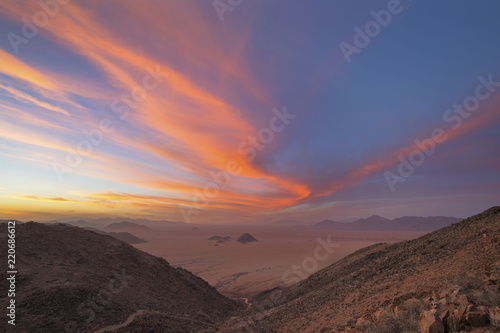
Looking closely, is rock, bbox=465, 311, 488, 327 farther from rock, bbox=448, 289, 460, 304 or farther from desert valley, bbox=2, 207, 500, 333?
rock, bbox=448, 289, 460, 304

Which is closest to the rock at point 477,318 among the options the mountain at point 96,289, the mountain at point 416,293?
the mountain at point 416,293

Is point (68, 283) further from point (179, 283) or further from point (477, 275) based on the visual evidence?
point (477, 275)

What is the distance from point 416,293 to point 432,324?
331 cm

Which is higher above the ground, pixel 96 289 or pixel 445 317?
pixel 96 289

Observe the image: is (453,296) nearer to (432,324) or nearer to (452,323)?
(452,323)

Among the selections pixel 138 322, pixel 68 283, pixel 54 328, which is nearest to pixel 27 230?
pixel 68 283

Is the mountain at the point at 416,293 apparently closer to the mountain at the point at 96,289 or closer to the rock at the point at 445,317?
the rock at the point at 445,317

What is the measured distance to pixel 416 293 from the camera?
7.57 metres

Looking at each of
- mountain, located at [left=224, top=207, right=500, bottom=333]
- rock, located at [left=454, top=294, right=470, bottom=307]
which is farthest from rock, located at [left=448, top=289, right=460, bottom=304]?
rock, located at [left=454, top=294, right=470, bottom=307]

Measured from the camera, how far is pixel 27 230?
56.9 ft

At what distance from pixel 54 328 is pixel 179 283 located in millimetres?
9496

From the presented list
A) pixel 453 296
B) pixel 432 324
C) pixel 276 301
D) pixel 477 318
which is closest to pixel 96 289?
pixel 276 301

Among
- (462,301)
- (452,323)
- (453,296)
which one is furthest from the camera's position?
(453,296)

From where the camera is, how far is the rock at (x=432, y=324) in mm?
4703
